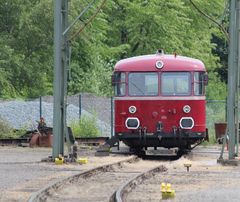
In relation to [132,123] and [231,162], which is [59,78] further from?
[231,162]

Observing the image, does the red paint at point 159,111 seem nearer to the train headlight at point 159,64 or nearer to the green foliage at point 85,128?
the train headlight at point 159,64

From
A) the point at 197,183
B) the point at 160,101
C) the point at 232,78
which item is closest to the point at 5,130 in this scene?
the point at 160,101

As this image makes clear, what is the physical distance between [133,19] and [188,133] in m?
26.5

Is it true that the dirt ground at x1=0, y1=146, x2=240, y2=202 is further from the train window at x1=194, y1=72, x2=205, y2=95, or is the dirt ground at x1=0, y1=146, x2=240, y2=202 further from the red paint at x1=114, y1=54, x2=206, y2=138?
the train window at x1=194, y1=72, x2=205, y2=95

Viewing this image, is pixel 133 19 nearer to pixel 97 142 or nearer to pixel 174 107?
pixel 97 142

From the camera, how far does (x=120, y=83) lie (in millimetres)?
27594

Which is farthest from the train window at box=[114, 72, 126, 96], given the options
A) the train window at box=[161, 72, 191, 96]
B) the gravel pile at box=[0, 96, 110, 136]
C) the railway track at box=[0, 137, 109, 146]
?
the gravel pile at box=[0, 96, 110, 136]

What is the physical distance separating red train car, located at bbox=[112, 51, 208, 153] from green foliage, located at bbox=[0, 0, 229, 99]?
43.0 ft

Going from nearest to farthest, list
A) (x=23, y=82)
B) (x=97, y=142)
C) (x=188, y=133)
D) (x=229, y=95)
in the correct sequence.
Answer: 1. (x=229, y=95)
2. (x=188, y=133)
3. (x=97, y=142)
4. (x=23, y=82)

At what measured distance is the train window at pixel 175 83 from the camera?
27.2 metres

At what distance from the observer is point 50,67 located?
4391 cm

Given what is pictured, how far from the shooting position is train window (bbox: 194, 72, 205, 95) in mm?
27453

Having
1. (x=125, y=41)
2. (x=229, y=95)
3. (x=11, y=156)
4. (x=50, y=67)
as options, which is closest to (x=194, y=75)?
(x=229, y=95)

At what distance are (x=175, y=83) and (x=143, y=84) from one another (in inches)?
40.0
